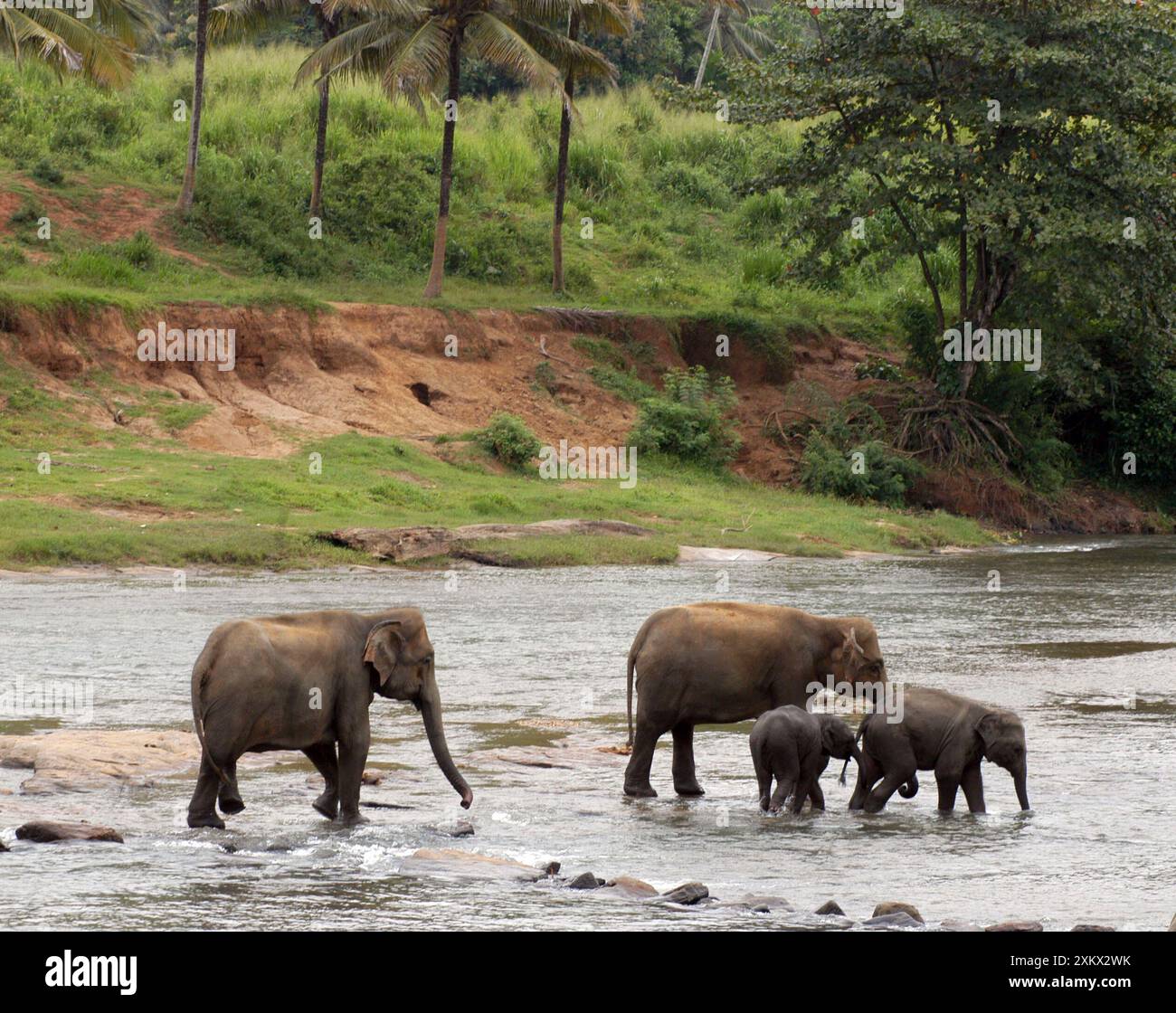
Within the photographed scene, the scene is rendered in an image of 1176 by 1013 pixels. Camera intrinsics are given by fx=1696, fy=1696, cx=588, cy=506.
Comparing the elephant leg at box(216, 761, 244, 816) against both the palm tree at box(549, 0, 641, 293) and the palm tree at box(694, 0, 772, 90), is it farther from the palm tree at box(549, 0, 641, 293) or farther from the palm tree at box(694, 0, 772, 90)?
the palm tree at box(694, 0, 772, 90)

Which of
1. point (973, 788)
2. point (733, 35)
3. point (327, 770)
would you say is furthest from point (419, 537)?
point (733, 35)

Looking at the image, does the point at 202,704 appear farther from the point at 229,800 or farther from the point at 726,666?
the point at 726,666

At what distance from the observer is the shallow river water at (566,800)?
7.62 metres

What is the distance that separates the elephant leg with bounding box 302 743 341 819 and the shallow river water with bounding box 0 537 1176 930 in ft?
0.34

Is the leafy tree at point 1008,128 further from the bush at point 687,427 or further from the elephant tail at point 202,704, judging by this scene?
the elephant tail at point 202,704

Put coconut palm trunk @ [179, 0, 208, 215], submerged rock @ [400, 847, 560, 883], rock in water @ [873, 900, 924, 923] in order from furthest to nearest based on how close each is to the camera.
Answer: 1. coconut palm trunk @ [179, 0, 208, 215]
2. submerged rock @ [400, 847, 560, 883]
3. rock in water @ [873, 900, 924, 923]

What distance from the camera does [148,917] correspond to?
711cm

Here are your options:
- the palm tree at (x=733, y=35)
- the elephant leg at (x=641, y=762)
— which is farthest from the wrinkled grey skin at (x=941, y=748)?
the palm tree at (x=733, y=35)

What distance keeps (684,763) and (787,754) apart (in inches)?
41.6

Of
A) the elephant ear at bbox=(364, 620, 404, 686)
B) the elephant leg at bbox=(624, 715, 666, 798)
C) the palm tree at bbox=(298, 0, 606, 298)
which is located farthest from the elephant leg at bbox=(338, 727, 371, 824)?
the palm tree at bbox=(298, 0, 606, 298)

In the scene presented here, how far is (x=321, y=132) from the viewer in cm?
3575

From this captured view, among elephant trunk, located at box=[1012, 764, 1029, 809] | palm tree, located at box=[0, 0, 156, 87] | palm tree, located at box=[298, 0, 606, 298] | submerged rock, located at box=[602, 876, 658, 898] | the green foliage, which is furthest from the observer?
the green foliage

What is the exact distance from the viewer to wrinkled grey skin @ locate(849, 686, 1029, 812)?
989cm
